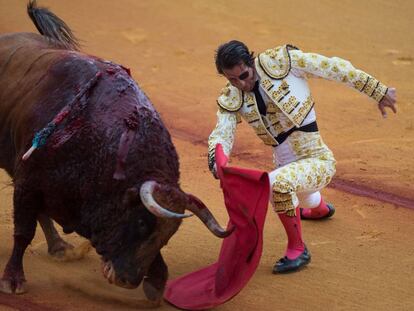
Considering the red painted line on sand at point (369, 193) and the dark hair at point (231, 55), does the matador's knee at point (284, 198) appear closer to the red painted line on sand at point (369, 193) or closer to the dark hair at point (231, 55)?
the dark hair at point (231, 55)

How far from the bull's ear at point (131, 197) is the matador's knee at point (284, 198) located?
104 centimetres

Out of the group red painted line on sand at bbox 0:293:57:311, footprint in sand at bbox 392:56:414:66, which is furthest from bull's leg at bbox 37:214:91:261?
footprint in sand at bbox 392:56:414:66

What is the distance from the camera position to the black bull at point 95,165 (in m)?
4.98

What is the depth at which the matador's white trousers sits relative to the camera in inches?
222

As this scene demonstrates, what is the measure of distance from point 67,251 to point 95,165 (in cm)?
115

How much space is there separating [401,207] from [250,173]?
2301 mm

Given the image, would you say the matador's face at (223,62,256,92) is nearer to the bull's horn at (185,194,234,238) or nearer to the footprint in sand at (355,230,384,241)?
the bull's horn at (185,194,234,238)

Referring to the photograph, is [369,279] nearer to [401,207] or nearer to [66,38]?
[401,207]

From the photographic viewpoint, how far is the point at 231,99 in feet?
19.0

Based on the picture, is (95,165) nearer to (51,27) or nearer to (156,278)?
(156,278)

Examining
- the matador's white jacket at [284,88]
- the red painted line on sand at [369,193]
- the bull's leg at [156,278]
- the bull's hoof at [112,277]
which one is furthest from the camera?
the red painted line on sand at [369,193]

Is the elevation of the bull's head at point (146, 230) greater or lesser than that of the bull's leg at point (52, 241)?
greater

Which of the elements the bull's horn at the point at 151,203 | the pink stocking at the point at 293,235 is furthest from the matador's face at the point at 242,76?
the bull's horn at the point at 151,203

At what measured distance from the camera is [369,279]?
581 cm
